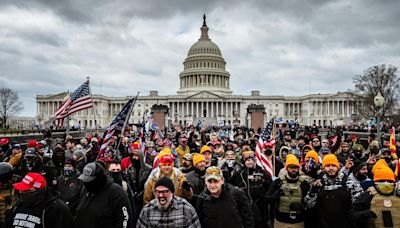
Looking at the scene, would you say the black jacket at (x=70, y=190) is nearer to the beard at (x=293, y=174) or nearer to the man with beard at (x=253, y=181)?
the man with beard at (x=253, y=181)

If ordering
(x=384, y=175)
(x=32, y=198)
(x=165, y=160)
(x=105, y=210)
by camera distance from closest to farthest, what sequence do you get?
1. (x=32, y=198)
2. (x=105, y=210)
3. (x=384, y=175)
4. (x=165, y=160)

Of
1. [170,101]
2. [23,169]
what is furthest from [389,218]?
[170,101]

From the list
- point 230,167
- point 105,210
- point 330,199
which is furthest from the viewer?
point 230,167

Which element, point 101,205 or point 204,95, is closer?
point 101,205

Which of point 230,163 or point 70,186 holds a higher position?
point 230,163

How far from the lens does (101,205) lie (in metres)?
4.27

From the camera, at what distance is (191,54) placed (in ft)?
396

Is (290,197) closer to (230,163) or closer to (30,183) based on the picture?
(230,163)

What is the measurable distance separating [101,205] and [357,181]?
4.33 m

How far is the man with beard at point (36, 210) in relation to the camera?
4.05m

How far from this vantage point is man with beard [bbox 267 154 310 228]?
549 cm


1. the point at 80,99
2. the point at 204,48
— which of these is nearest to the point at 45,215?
the point at 80,99

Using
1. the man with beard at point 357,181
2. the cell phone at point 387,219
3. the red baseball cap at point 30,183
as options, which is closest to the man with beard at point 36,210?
the red baseball cap at point 30,183

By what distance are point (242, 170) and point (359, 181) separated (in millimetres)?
2117
